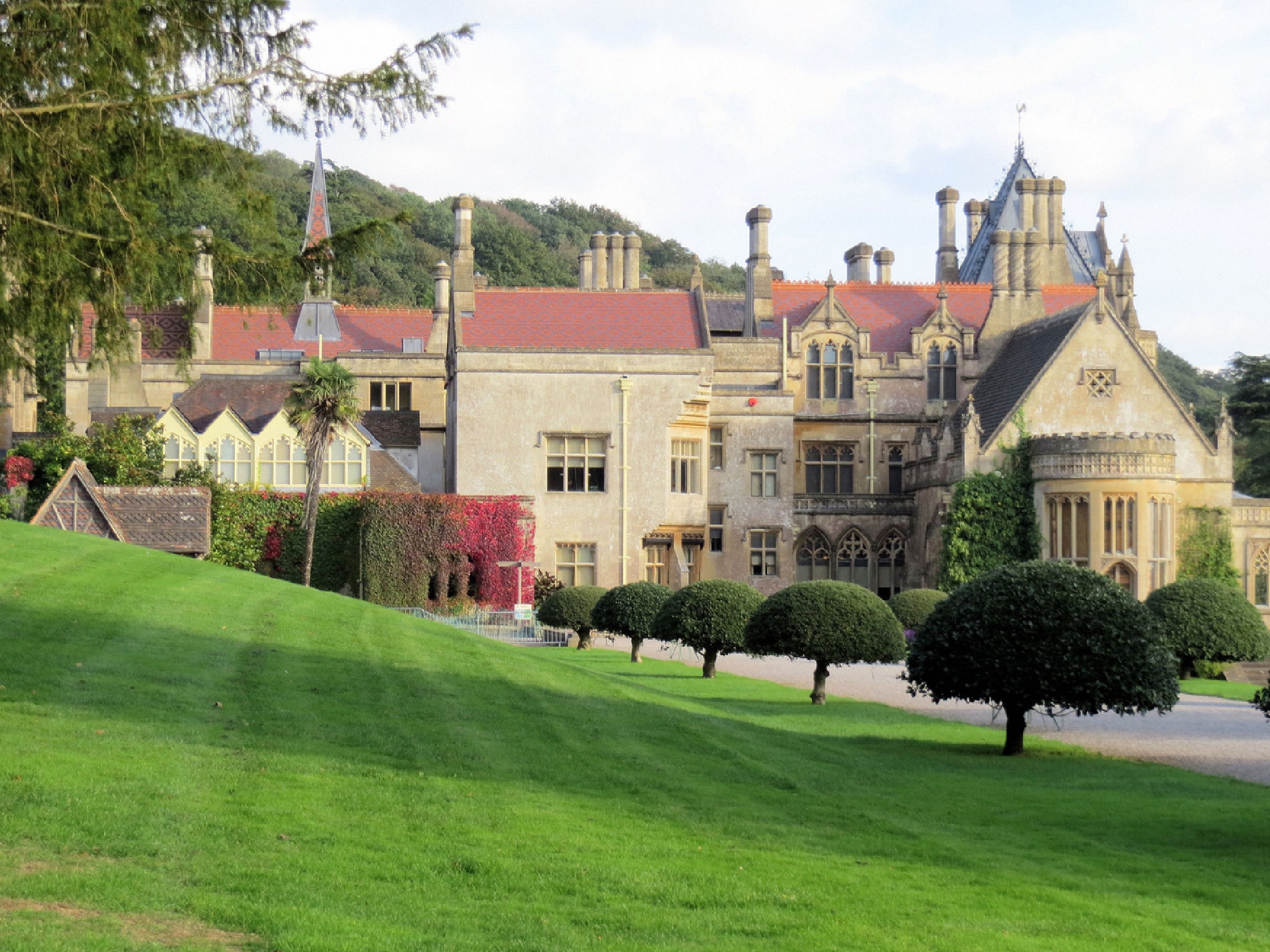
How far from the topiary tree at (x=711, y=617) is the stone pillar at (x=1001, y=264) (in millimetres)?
24687

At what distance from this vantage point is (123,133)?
37.5 ft

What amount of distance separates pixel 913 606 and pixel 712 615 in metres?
7.80

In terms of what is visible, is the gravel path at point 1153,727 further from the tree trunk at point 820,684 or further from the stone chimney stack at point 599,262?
the stone chimney stack at point 599,262

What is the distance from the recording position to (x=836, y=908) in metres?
9.12

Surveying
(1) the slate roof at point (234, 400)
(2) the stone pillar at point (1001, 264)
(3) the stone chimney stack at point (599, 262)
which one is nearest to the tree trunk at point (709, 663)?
(1) the slate roof at point (234, 400)

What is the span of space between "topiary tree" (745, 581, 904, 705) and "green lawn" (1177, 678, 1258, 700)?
682cm

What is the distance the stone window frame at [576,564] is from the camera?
142 feet

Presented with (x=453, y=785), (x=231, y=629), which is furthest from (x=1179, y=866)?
(x=231, y=629)

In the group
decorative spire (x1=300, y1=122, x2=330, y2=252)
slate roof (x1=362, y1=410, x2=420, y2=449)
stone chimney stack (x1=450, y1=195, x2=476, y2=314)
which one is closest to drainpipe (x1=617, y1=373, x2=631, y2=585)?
stone chimney stack (x1=450, y1=195, x2=476, y2=314)

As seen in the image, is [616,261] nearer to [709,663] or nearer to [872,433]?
[872,433]

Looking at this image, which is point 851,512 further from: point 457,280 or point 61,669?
point 61,669

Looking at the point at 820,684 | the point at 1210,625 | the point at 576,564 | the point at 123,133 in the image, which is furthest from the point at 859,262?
the point at 123,133

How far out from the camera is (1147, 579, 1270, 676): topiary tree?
104 ft

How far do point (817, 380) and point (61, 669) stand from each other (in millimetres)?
37182
